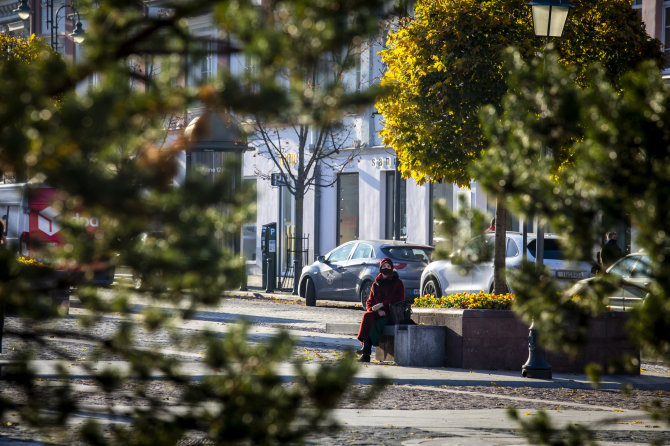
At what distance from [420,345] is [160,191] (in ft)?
36.3

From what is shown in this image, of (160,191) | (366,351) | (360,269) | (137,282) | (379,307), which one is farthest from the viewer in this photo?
(360,269)

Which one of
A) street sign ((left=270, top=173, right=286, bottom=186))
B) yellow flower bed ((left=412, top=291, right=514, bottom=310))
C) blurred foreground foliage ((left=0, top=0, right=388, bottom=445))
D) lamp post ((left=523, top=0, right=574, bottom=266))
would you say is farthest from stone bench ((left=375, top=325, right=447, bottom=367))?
street sign ((left=270, top=173, right=286, bottom=186))

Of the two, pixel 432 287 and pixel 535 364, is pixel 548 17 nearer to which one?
pixel 535 364

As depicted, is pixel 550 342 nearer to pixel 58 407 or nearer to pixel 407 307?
pixel 58 407

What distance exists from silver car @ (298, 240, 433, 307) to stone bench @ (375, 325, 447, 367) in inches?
337

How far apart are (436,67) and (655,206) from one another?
13998 millimetres

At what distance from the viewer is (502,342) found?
13.0m

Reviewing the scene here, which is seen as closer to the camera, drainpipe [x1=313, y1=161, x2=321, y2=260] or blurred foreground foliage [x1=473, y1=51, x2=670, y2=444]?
blurred foreground foliage [x1=473, y1=51, x2=670, y2=444]

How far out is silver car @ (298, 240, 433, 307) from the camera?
73.9 ft

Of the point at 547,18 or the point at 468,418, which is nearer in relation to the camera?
the point at 468,418

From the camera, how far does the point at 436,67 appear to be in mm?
16781

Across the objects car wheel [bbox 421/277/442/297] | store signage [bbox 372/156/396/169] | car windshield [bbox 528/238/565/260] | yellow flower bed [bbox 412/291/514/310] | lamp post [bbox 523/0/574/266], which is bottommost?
car wheel [bbox 421/277/442/297]

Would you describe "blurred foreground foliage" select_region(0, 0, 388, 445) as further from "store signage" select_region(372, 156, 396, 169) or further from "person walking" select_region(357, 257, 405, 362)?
"store signage" select_region(372, 156, 396, 169)

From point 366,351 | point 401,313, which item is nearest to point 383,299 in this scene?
point 401,313
